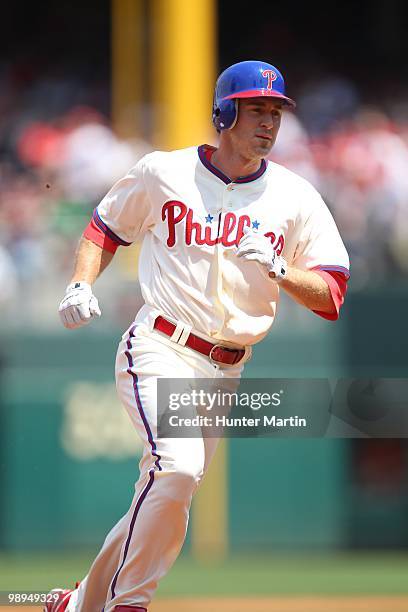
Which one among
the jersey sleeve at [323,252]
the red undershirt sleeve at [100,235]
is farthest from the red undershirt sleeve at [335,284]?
the red undershirt sleeve at [100,235]

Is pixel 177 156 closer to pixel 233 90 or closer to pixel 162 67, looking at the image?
pixel 233 90

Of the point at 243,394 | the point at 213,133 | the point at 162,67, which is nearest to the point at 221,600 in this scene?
the point at 243,394

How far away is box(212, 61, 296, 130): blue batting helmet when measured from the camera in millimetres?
4266

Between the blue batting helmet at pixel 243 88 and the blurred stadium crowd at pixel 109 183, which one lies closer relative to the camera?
the blue batting helmet at pixel 243 88

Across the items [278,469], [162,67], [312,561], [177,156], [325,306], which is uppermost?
[162,67]

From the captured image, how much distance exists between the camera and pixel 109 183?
8828 millimetres

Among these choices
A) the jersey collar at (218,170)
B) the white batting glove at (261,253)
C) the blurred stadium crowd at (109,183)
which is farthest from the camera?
the blurred stadium crowd at (109,183)

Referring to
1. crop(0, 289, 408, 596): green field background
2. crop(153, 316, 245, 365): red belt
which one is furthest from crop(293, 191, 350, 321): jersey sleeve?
crop(0, 289, 408, 596): green field background

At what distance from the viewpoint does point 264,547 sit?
7938mm

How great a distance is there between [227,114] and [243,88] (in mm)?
108

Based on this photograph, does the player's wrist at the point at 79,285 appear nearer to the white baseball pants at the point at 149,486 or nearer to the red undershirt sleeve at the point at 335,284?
the white baseball pants at the point at 149,486

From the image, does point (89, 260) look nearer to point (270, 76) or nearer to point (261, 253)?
point (261, 253)

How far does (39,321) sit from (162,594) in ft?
7.11

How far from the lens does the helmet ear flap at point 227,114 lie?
432 cm
